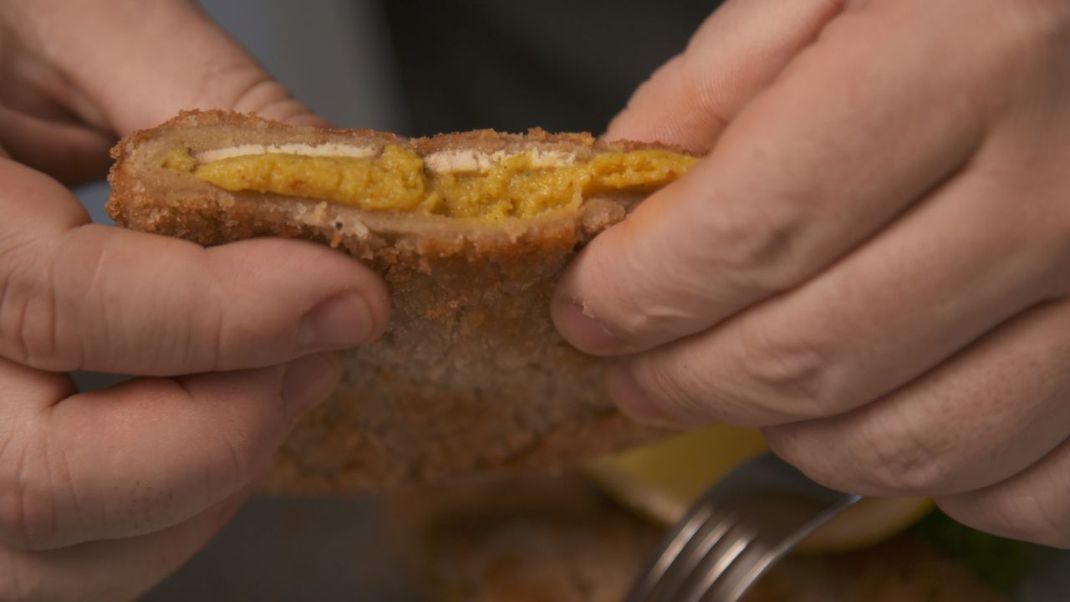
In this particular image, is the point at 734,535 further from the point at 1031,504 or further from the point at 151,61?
the point at 151,61

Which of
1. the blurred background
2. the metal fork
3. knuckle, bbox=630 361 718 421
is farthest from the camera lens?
the blurred background

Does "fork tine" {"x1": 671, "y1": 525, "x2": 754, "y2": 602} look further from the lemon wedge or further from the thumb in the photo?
the thumb

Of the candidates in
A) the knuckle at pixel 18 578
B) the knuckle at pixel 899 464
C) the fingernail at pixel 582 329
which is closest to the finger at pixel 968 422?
the knuckle at pixel 899 464

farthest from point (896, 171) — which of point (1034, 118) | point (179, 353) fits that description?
point (179, 353)

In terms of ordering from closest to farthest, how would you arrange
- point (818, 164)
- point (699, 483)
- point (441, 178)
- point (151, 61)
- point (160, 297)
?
point (818, 164), point (160, 297), point (441, 178), point (151, 61), point (699, 483)

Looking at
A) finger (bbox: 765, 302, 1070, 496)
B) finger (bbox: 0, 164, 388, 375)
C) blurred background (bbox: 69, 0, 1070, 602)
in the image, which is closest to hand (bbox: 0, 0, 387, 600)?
finger (bbox: 0, 164, 388, 375)

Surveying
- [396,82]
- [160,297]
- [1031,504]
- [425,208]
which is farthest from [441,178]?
[396,82]

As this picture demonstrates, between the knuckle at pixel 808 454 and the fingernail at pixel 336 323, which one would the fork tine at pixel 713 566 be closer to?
the knuckle at pixel 808 454
